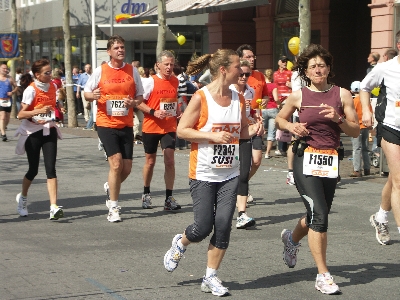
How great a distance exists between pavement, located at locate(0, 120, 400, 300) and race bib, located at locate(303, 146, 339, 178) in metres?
0.87

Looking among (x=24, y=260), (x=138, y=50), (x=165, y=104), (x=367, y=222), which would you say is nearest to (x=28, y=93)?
(x=165, y=104)

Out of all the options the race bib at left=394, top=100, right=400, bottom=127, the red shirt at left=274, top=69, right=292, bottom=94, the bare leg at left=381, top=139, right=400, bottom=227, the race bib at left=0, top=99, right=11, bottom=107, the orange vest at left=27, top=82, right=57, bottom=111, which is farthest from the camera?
the race bib at left=0, top=99, right=11, bottom=107

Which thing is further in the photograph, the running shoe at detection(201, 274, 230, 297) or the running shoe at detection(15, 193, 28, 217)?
the running shoe at detection(15, 193, 28, 217)

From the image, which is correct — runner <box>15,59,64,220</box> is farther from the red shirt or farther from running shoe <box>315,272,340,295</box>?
the red shirt

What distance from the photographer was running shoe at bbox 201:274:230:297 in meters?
6.39

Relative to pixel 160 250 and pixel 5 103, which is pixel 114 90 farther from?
pixel 5 103

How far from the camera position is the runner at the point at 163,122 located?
420 inches

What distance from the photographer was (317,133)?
6809 millimetres

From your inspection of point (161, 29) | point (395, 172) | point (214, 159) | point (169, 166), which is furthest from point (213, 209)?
point (161, 29)

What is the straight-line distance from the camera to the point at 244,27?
3106 cm

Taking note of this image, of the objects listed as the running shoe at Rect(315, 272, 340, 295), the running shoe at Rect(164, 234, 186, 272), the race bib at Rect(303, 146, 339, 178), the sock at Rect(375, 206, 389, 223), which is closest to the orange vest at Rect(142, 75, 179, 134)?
the sock at Rect(375, 206, 389, 223)

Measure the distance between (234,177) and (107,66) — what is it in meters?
3.84

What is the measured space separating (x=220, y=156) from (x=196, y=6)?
18.8m

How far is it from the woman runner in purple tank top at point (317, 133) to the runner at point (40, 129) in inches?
153
